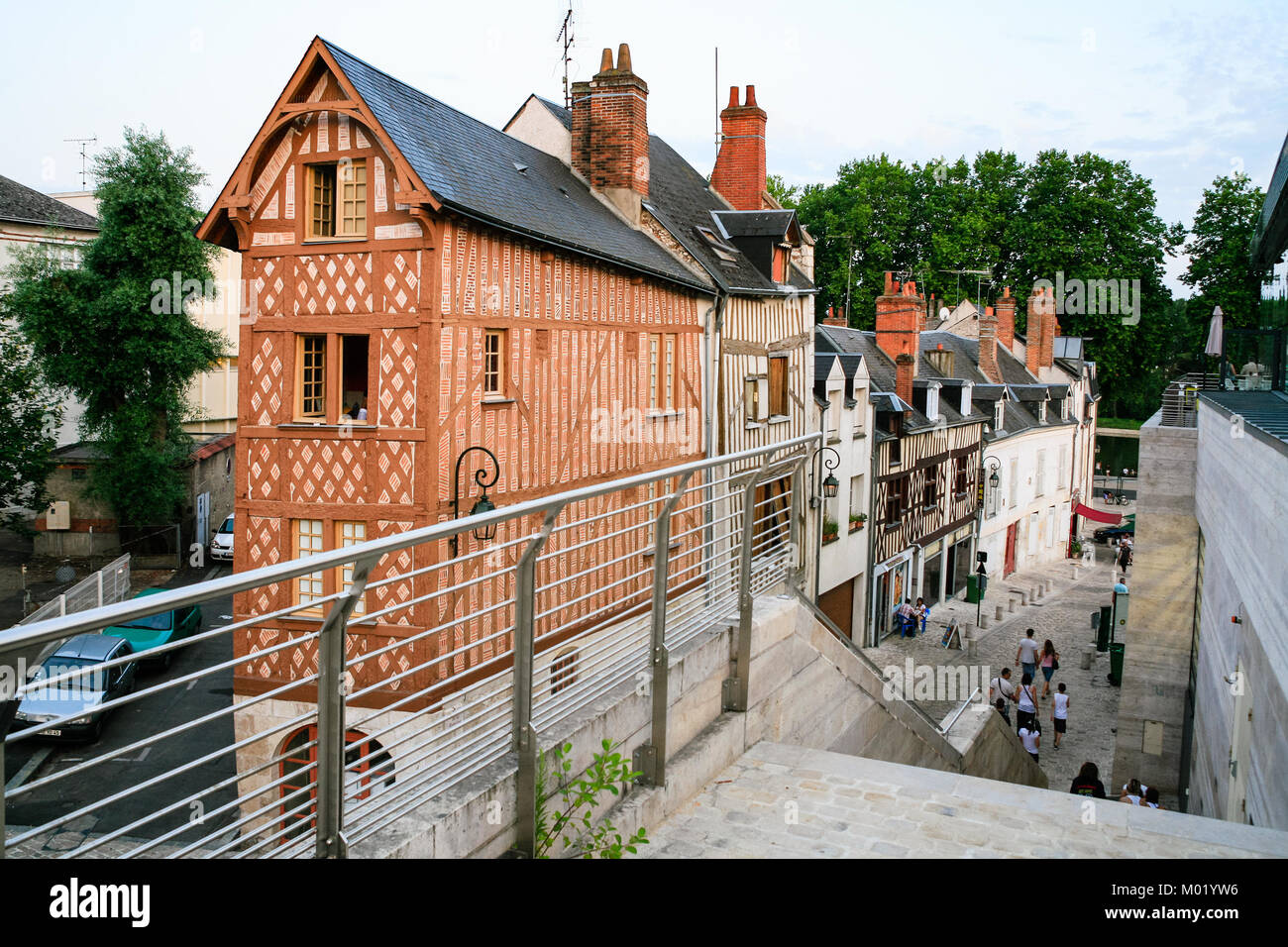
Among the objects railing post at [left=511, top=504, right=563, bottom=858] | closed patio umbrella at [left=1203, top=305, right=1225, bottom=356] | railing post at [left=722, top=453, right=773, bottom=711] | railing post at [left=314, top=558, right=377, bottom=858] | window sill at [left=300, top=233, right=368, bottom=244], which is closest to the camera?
→ railing post at [left=314, top=558, right=377, bottom=858]

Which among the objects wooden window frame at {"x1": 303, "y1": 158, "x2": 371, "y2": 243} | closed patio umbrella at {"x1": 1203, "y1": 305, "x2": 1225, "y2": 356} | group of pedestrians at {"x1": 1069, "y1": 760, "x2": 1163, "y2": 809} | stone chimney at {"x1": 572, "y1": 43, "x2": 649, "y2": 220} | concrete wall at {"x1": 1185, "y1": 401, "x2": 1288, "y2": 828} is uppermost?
stone chimney at {"x1": 572, "y1": 43, "x2": 649, "y2": 220}

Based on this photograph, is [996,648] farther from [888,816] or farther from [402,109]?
[888,816]

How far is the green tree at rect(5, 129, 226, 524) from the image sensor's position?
24484mm

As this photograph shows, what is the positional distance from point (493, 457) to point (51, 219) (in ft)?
79.0

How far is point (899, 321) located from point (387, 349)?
21.4 meters

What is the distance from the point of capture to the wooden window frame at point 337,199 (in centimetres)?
1245

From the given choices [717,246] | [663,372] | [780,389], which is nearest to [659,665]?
[663,372]

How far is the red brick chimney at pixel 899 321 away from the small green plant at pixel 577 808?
Answer: 27.1 m

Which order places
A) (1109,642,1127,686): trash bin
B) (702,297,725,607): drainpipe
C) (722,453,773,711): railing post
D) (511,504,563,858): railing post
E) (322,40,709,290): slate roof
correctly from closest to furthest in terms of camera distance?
(511,504,563,858): railing post → (722,453,773,711): railing post → (322,40,709,290): slate roof → (702,297,725,607): drainpipe → (1109,642,1127,686): trash bin

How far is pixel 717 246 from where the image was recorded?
63.5ft

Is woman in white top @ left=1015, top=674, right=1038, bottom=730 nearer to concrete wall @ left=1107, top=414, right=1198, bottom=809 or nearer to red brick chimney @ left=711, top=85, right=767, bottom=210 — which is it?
concrete wall @ left=1107, top=414, right=1198, bottom=809

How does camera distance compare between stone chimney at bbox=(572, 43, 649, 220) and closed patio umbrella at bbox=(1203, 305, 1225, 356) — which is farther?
stone chimney at bbox=(572, 43, 649, 220)

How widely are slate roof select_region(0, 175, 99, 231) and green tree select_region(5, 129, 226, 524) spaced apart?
463 cm

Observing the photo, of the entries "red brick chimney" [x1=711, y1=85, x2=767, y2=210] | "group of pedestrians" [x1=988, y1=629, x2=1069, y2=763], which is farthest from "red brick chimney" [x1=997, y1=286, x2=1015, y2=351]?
"group of pedestrians" [x1=988, y1=629, x2=1069, y2=763]
